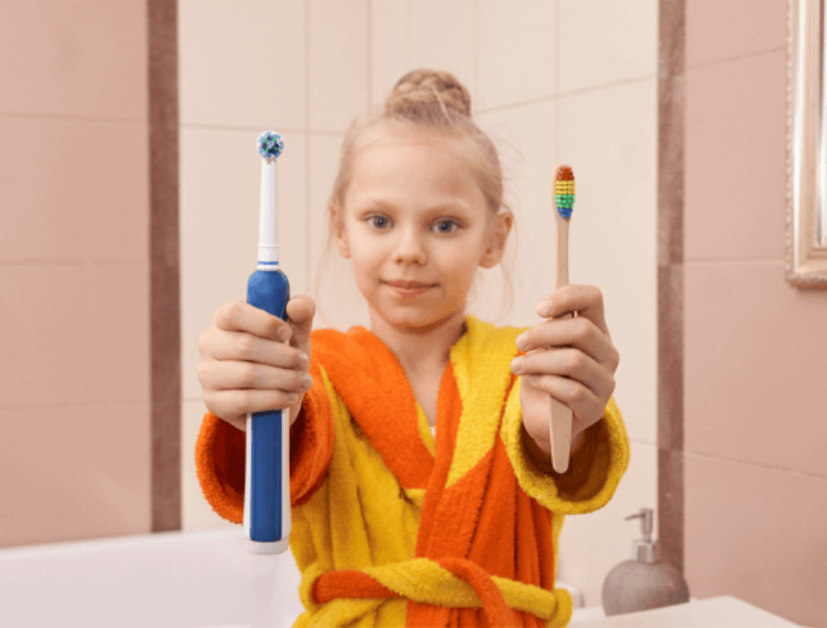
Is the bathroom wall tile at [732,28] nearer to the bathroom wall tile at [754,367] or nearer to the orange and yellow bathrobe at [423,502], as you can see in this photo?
the bathroom wall tile at [754,367]

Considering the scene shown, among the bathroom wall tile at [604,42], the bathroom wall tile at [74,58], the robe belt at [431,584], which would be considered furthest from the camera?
the bathroom wall tile at [74,58]

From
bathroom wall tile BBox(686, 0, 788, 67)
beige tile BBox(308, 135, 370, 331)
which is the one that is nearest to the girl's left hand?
bathroom wall tile BBox(686, 0, 788, 67)

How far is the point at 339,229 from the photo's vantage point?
2.58 ft

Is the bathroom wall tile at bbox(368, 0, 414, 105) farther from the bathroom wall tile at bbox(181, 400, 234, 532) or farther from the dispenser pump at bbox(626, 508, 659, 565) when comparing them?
the dispenser pump at bbox(626, 508, 659, 565)

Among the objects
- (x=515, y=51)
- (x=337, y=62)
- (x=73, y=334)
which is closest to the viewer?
(x=515, y=51)

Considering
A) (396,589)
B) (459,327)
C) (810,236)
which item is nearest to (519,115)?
(810,236)

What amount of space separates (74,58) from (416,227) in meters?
1.10

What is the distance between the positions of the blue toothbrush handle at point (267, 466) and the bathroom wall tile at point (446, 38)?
1090 millimetres

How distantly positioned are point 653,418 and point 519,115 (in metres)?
0.57

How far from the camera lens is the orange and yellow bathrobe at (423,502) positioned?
0.66 m

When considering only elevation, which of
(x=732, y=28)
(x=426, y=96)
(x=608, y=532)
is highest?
(x=732, y=28)

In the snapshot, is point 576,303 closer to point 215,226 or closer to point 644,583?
point 644,583

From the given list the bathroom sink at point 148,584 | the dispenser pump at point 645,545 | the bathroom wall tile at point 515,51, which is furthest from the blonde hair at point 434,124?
the bathroom sink at point 148,584

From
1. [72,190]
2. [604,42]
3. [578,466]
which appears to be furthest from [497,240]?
[72,190]
